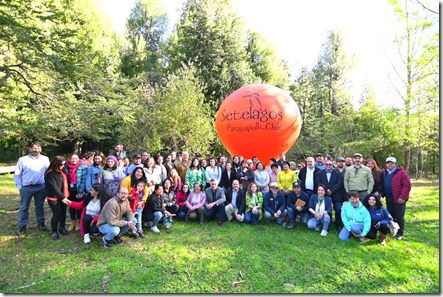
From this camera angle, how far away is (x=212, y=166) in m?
7.84

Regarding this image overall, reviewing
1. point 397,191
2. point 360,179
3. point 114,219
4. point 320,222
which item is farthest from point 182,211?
point 397,191

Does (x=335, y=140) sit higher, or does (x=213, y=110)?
(x=213, y=110)

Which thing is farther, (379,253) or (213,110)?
(213,110)

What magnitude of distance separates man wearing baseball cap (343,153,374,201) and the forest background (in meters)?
4.98

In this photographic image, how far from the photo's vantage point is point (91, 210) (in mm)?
5652

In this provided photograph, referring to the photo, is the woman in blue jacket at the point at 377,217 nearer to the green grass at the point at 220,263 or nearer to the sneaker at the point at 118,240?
the green grass at the point at 220,263

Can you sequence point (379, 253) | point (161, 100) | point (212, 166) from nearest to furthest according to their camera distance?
point (379, 253) → point (212, 166) → point (161, 100)

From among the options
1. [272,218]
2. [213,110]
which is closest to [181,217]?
[272,218]

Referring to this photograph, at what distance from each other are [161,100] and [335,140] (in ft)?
39.8

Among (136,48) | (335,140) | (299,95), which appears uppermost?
(136,48)

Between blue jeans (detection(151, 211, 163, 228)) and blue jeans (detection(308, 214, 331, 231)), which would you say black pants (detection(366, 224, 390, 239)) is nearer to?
blue jeans (detection(308, 214, 331, 231))

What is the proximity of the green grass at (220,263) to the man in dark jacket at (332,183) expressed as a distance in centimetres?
65

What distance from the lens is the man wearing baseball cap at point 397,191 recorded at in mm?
6203

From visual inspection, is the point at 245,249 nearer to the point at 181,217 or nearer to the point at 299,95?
the point at 181,217
